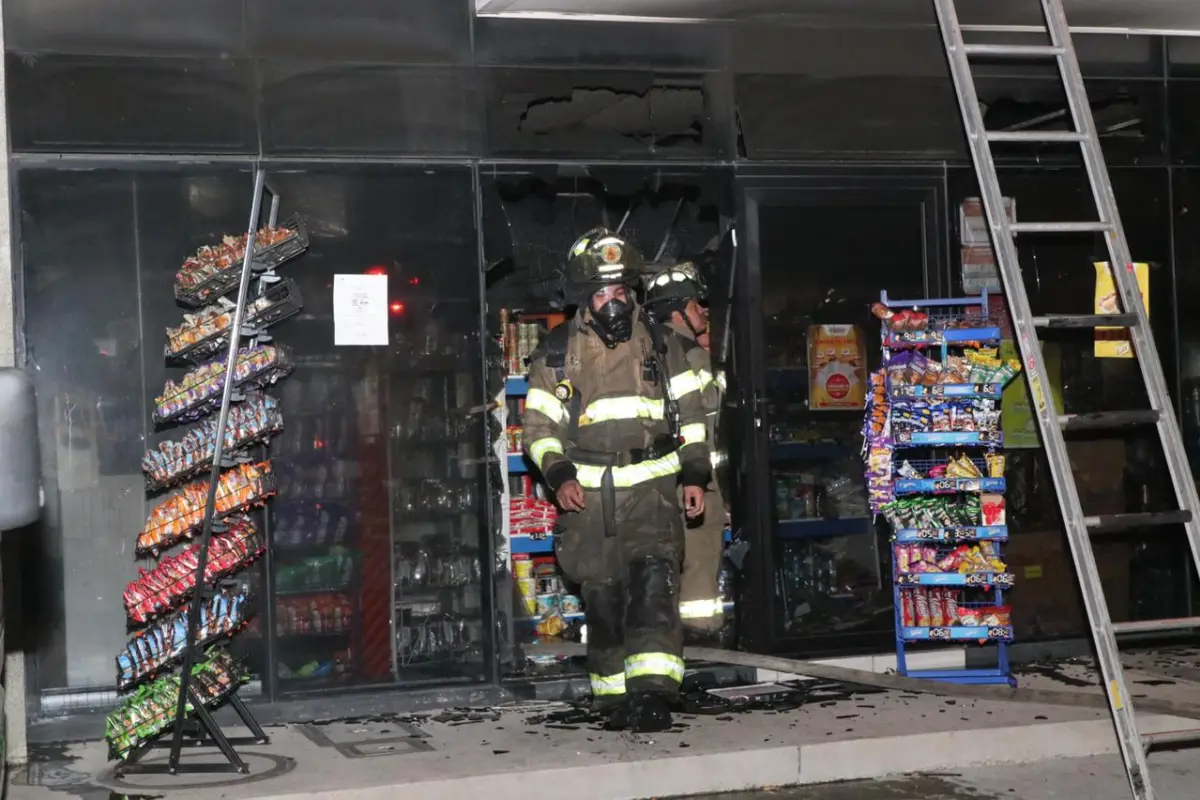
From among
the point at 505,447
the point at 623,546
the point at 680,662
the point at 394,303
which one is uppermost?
the point at 394,303

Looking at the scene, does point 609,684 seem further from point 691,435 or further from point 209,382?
point 209,382

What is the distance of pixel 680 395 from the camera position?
8.27 metres

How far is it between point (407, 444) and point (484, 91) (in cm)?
210

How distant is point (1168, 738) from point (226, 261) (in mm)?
5096

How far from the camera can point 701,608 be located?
872 centimetres

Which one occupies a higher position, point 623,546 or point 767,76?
point 767,76

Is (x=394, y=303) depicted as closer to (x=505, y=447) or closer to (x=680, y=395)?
(x=505, y=447)

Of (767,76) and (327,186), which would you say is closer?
(327,186)

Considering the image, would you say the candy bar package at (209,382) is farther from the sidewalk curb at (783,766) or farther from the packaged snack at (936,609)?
the packaged snack at (936,609)

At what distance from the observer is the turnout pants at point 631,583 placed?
7.89 metres

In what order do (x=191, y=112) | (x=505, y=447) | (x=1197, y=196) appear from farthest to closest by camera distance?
(x=1197, y=196) → (x=505, y=447) → (x=191, y=112)

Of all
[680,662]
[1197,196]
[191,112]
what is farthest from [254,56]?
[1197,196]

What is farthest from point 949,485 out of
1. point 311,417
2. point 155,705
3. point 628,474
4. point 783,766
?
point 155,705

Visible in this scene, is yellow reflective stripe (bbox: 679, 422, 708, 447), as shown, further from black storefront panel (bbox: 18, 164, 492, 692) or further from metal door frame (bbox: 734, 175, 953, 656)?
black storefront panel (bbox: 18, 164, 492, 692)
